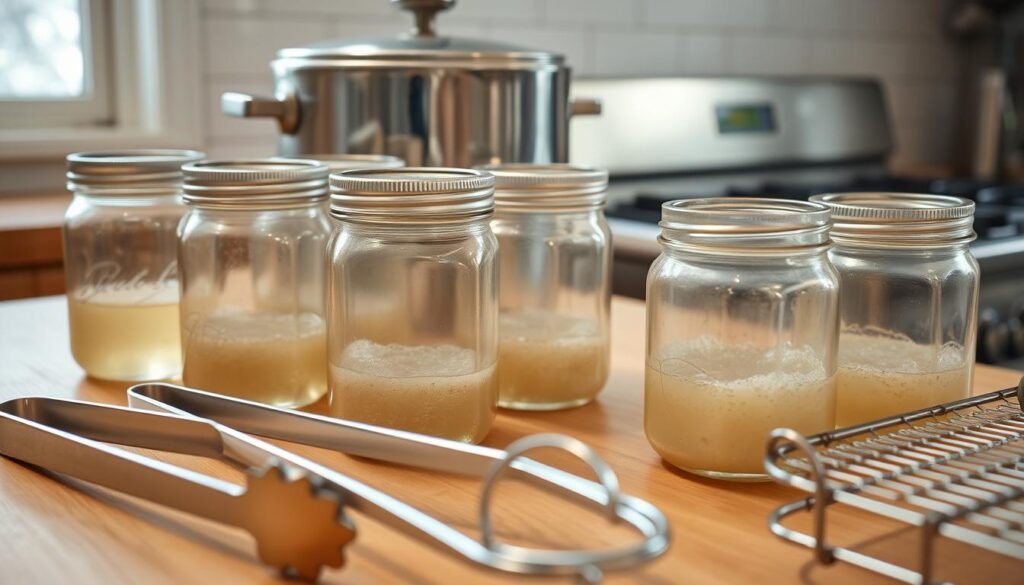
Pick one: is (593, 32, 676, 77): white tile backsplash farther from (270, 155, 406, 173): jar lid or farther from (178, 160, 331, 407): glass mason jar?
(178, 160, 331, 407): glass mason jar

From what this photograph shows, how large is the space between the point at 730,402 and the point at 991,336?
0.91 metres

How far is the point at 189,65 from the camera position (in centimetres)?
167

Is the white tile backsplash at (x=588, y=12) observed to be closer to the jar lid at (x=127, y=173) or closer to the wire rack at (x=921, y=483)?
the jar lid at (x=127, y=173)

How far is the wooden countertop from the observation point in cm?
44

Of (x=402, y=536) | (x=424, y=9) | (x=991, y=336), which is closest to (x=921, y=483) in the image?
(x=402, y=536)

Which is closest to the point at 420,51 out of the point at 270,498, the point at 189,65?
the point at 270,498

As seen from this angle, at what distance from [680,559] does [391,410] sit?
200 millimetres

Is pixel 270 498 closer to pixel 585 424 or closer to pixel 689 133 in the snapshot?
pixel 585 424

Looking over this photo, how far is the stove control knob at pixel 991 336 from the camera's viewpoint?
131 cm

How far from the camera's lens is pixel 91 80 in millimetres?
1753

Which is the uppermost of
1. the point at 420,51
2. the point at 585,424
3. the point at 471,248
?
the point at 420,51

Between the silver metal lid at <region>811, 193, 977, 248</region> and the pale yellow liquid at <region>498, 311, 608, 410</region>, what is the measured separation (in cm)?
18

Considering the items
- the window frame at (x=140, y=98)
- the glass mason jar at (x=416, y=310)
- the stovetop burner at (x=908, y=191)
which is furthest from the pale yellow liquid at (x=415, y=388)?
the window frame at (x=140, y=98)

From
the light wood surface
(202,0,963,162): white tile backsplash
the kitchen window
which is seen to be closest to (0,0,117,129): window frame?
the kitchen window
